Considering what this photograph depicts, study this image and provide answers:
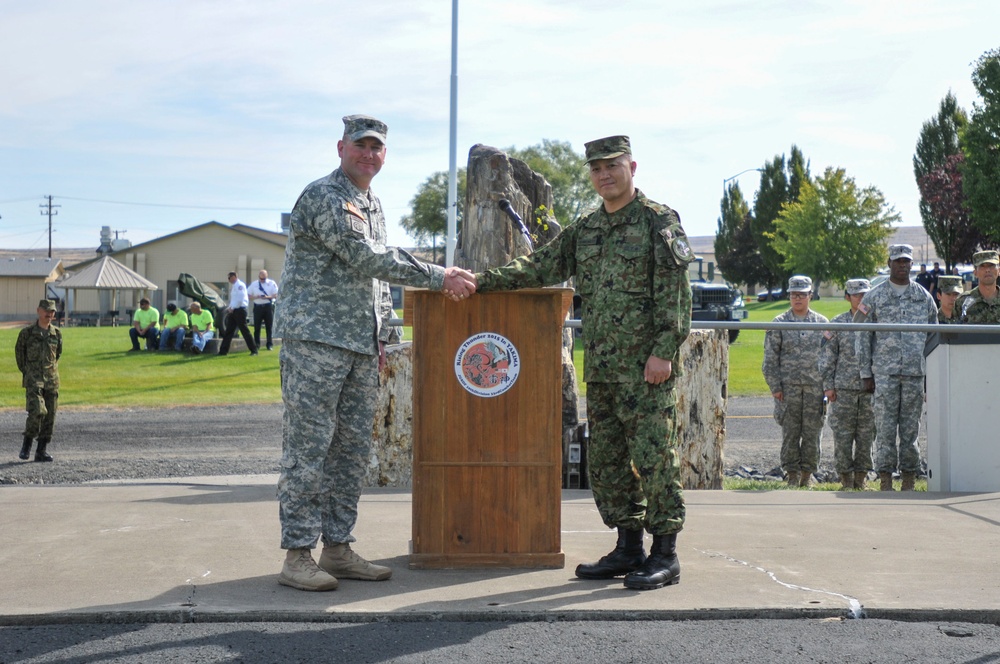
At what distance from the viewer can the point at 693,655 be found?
411 centimetres

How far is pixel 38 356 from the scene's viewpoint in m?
12.0

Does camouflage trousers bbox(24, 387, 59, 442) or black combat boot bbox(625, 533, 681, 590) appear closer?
black combat boot bbox(625, 533, 681, 590)

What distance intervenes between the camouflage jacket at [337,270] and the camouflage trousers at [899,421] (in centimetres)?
574

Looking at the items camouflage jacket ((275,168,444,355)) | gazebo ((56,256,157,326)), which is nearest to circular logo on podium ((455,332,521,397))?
camouflage jacket ((275,168,444,355))

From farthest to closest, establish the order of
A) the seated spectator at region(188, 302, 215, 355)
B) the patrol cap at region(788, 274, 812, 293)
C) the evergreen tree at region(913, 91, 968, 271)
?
1. the evergreen tree at region(913, 91, 968, 271)
2. the seated spectator at region(188, 302, 215, 355)
3. the patrol cap at region(788, 274, 812, 293)

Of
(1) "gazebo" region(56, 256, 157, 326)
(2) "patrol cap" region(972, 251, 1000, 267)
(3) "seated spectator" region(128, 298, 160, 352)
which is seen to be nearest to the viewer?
(2) "patrol cap" region(972, 251, 1000, 267)

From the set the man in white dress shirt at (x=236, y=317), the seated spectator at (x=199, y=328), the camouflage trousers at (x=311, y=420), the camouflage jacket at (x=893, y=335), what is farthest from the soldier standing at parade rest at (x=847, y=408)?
the seated spectator at (x=199, y=328)

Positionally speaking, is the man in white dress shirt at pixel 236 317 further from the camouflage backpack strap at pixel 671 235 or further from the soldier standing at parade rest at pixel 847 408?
the camouflage backpack strap at pixel 671 235

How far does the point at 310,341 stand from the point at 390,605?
3.91 ft

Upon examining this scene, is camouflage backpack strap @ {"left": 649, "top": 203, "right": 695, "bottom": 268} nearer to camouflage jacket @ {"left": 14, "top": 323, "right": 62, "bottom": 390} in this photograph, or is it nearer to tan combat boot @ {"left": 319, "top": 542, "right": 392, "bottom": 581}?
tan combat boot @ {"left": 319, "top": 542, "right": 392, "bottom": 581}

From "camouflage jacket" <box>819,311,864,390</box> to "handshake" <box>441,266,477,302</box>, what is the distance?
6.03 meters

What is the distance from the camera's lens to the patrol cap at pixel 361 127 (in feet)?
16.7

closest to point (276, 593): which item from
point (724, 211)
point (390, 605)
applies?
point (390, 605)

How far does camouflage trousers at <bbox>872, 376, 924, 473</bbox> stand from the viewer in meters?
9.55
